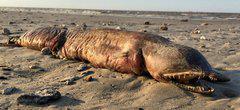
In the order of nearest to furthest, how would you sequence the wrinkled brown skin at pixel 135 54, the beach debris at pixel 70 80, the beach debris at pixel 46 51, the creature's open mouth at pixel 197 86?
the creature's open mouth at pixel 197 86 < the wrinkled brown skin at pixel 135 54 < the beach debris at pixel 70 80 < the beach debris at pixel 46 51

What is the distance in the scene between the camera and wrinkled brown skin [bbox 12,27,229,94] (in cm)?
530

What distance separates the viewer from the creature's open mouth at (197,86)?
5.10 meters

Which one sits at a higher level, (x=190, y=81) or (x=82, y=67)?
(x=190, y=81)

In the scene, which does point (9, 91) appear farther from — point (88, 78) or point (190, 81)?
point (190, 81)

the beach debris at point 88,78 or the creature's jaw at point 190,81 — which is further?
the beach debris at point 88,78

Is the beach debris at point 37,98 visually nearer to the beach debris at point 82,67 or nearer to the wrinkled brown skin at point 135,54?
the wrinkled brown skin at point 135,54

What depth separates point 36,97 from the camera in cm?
477

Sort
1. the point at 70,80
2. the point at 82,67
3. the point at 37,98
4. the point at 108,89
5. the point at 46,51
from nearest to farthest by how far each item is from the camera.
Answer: the point at 37,98 < the point at 108,89 < the point at 70,80 < the point at 82,67 < the point at 46,51

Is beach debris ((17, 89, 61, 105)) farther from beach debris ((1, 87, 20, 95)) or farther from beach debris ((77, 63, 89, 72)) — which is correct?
beach debris ((77, 63, 89, 72))

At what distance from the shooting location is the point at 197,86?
5.19 meters

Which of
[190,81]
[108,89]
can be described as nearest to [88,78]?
[108,89]

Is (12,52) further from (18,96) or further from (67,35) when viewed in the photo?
(18,96)

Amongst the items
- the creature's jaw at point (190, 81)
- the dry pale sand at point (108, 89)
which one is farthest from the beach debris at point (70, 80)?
the creature's jaw at point (190, 81)

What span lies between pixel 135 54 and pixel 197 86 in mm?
1245
